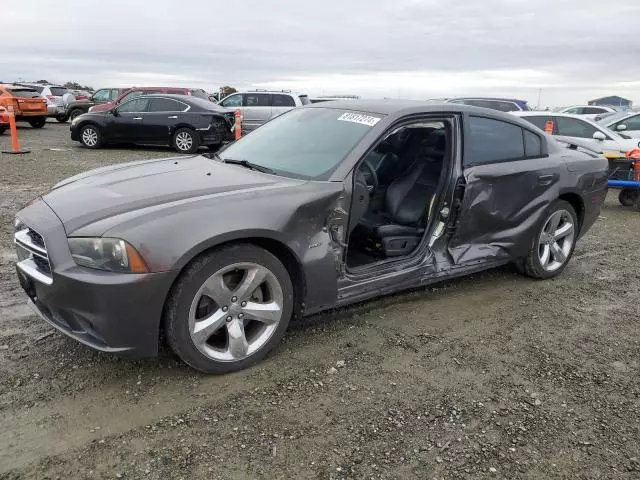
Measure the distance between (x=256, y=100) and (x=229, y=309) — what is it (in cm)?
1466

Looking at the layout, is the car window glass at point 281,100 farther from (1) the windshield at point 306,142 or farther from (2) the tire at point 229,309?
(2) the tire at point 229,309

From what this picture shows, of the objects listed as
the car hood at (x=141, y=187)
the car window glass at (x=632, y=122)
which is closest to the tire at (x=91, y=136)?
the car hood at (x=141, y=187)

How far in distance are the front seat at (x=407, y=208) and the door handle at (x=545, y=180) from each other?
0.89 metres

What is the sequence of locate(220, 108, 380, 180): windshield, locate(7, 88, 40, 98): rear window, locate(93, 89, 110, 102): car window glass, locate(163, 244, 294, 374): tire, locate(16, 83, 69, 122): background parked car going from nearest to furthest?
locate(163, 244, 294, 374): tire, locate(220, 108, 380, 180): windshield, locate(7, 88, 40, 98): rear window, locate(93, 89, 110, 102): car window glass, locate(16, 83, 69, 122): background parked car

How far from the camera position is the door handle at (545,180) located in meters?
4.48

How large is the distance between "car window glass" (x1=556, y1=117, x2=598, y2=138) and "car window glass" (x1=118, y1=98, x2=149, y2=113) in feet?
32.5

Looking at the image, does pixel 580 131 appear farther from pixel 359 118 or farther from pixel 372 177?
pixel 359 118

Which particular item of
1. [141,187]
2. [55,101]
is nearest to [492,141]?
[141,187]

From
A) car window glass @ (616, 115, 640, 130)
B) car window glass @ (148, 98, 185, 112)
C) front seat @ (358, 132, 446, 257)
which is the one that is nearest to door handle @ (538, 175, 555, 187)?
front seat @ (358, 132, 446, 257)

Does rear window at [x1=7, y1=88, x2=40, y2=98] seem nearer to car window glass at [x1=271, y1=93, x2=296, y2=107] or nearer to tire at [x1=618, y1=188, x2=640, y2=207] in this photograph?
car window glass at [x1=271, y1=93, x2=296, y2=107]

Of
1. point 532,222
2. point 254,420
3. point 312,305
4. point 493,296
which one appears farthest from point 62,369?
point 532,222

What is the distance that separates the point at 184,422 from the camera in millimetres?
2656

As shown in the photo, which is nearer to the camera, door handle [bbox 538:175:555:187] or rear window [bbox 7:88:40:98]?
door handle [bbox 538:175:555:187]

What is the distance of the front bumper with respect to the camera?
2.64 metres
